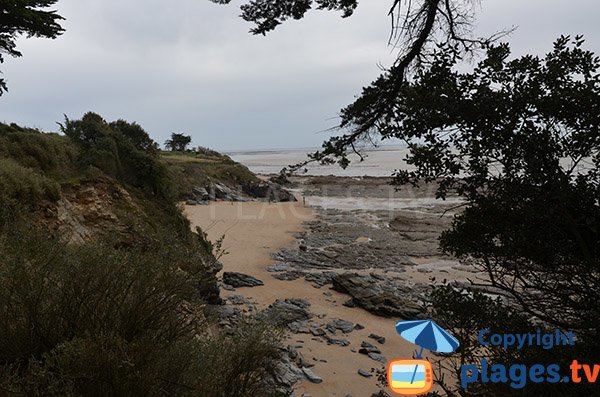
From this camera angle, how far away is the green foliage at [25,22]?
39.3ft

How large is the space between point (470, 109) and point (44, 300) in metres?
3.69

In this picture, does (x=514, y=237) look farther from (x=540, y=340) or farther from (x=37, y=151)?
(x=37, y=151)

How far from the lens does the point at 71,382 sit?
2.19m

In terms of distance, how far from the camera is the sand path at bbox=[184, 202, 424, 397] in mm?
6219

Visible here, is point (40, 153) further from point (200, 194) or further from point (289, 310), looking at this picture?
point (200, 194)

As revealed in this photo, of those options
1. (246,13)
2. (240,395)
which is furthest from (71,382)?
(246,13)

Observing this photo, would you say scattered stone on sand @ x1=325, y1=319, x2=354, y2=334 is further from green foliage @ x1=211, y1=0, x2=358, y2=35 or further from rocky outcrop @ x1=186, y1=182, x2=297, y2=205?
rocky outcrop @ x1=186, y1=182, x2=297, y2=205

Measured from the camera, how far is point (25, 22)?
12.7m

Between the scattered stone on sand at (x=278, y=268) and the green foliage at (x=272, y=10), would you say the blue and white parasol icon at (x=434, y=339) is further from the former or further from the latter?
the scattered stone on sand at (x=278, y=268)

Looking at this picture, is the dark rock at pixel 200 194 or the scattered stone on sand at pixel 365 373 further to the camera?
the dark rock at pixel 200 194

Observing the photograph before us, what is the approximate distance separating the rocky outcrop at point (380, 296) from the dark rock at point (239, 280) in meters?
2.64

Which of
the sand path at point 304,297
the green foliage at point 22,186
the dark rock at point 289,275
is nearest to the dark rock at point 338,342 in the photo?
the sand path at point 304,297

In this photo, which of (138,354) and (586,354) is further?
(138,354)

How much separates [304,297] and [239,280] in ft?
7.48
